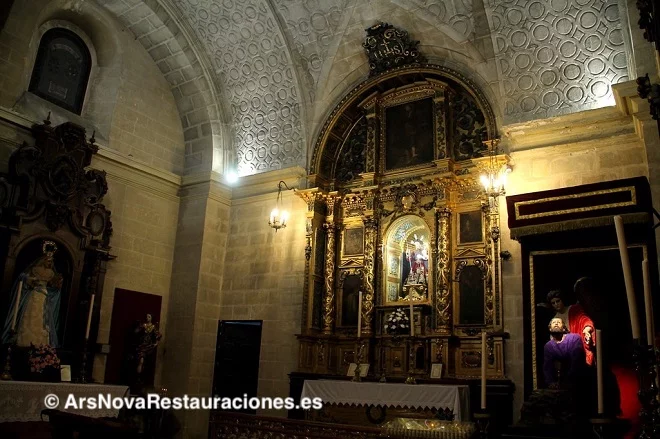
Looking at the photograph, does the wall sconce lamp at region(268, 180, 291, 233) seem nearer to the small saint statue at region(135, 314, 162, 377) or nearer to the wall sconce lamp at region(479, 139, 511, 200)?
the small saint statue at region(135, 314, 162, 377)

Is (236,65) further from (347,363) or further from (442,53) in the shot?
(347,363)

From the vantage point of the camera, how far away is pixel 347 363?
10352 millimetres

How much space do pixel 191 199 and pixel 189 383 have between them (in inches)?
148

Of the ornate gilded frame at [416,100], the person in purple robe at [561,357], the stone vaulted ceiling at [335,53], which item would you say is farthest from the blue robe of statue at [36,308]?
the person in purple robe at [561,357]

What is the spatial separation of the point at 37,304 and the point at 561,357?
782cm

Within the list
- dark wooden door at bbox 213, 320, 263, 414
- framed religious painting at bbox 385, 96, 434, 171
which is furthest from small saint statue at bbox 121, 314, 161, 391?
framed religious painting at bbox 385, 96, 434, 171

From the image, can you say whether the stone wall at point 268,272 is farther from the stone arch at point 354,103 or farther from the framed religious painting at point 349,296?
the framed religious painting at point 349,296

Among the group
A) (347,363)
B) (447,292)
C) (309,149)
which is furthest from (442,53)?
(347,363)

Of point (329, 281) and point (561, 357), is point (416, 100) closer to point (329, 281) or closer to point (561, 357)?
point (329, 281)

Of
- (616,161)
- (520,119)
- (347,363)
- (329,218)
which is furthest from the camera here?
(329,218)

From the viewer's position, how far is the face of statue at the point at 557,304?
7668mm

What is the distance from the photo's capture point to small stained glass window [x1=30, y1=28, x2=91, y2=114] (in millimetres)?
10766

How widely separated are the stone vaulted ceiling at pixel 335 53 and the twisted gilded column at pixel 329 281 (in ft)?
5.05

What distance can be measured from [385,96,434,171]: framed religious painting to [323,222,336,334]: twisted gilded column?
5.34 ft
